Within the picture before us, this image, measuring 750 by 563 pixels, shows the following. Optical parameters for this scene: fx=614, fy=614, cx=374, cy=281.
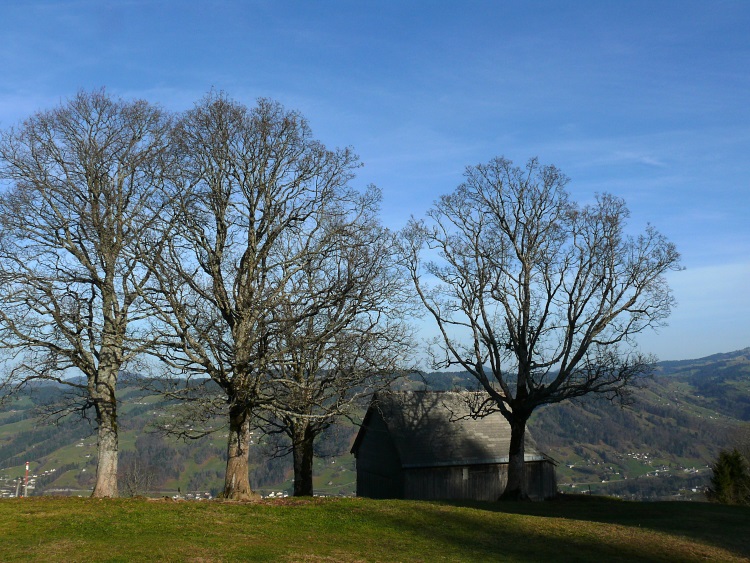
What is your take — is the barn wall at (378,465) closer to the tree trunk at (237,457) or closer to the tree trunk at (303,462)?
the tree trunk at (303,462)

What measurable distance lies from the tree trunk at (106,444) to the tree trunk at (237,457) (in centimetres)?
398

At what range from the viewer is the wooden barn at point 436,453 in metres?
34.8

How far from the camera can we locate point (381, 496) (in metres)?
37.1

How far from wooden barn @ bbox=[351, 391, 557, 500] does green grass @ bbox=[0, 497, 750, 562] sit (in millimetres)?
12790

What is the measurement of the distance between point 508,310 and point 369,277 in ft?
29.4

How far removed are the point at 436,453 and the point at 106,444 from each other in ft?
63.8

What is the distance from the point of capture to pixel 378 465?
37.8 metres

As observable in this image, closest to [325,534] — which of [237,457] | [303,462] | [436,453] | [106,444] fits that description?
[237,457]

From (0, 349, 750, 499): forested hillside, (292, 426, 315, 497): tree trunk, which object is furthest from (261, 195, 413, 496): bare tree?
(0, 349, 750, 499): forested hillside

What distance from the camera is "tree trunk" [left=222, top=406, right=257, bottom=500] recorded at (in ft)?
69.8

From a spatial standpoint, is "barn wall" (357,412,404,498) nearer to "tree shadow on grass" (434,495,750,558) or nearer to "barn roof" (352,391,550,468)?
"barn roof" (352,391,550,468)

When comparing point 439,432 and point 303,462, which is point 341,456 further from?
point 303,462

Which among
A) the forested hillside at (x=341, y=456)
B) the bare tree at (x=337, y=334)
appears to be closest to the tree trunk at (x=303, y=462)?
the bare tree at (x=337, y=334)

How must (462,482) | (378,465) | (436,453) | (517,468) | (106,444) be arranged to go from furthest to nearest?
(378,465) < (462,482) < (436,453) < (517,468) < (106,444)
